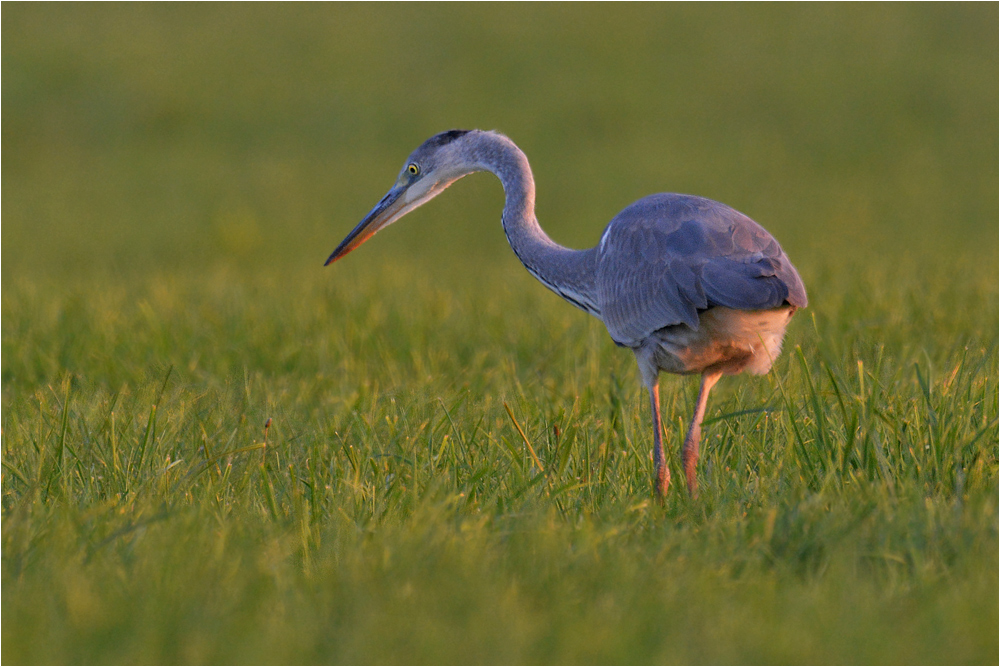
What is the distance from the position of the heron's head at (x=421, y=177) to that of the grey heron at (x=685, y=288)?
0.71 meters

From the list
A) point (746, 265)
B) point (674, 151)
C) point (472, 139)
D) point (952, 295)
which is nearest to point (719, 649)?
point (746, 265)

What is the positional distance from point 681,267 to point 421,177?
175cm

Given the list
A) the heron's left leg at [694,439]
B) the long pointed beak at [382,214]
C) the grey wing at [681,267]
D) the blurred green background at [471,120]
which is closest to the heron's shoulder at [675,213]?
the grey wing at [681,267]

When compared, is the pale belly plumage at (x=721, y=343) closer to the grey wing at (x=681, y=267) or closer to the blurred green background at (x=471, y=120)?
the grey wing at (x=681, y=267)

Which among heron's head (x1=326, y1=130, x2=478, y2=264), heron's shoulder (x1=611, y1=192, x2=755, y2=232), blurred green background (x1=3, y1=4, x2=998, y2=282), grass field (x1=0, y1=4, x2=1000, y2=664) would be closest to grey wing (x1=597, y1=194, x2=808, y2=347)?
heron's shoulder (x1=611, y1=192, x2=755, y2=232)

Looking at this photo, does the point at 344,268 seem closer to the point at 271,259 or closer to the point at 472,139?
the point at 271,259

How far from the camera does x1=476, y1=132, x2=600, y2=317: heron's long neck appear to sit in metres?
4.34

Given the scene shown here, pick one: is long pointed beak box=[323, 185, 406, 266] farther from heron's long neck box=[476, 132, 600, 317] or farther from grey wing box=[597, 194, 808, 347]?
grey wing box=[597, 194, 808, 347]

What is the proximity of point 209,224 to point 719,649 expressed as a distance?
13661 millimetres

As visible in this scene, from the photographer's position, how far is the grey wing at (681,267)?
3.57 meters

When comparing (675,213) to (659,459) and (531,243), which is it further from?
(659,459)

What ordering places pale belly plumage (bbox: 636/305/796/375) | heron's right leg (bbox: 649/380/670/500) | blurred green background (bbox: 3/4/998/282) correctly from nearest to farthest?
heron's right leg (bbox: 649/380/670/500) → pale belly plumage (bbox: 636/305/796/375) → blurred green background (bbox: 3/4/998/282)

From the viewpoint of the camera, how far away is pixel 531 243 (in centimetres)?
454

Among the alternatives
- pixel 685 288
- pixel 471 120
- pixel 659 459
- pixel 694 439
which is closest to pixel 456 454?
pixel 659 459
